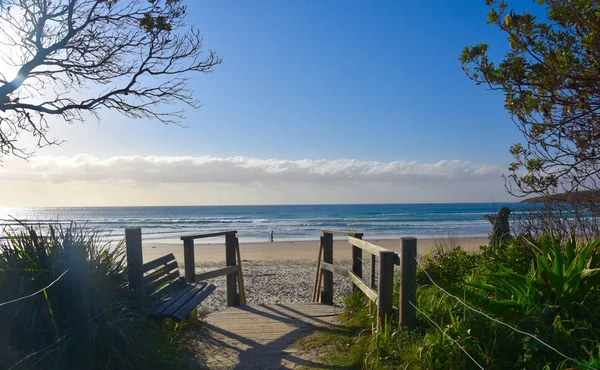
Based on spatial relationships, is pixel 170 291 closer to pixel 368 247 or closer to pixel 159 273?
pixel 159 273

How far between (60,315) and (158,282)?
146 cm

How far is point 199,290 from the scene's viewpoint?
543cm

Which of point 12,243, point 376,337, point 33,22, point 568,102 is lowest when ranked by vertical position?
point 376,337

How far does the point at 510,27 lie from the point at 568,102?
40.5 inches

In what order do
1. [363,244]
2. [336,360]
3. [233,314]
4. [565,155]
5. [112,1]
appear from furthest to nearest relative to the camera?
[112,1] < [233,314] < [363,244] < [565,155] < [336,360]

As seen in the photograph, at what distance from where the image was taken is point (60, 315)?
348 cm

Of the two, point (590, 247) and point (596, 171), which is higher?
point (596, 171)

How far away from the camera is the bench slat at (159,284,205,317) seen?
13.7ft

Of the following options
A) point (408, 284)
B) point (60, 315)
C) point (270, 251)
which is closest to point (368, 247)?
point (408, 284)

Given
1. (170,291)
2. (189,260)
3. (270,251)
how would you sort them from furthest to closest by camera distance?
1. (270,251)
2. (189,260)
3. (170,291)

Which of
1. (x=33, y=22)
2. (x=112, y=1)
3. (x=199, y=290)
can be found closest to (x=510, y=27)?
(x=199, y=290)

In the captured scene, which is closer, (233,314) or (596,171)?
(596,171)

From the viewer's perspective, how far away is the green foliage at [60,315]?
3207mm

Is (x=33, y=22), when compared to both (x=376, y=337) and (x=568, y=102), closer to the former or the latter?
(x=376, y=337)
